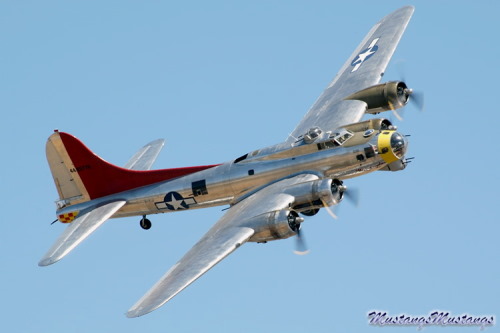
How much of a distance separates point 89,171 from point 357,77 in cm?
1370

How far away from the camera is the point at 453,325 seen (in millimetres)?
38344

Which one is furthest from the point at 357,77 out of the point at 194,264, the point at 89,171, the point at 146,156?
the point at 194,264

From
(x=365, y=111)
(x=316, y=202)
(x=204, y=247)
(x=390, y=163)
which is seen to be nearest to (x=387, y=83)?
(x=365, y=111)

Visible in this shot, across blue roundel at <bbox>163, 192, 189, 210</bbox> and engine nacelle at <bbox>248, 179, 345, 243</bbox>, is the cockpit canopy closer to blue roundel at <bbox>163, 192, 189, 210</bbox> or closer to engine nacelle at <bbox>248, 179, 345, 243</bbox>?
engine nacelle at <bbox>248, 179, 345, 243</bbox>

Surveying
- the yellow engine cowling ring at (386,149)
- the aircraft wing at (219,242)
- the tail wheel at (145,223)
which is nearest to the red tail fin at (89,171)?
the tail wheel at (145,223)

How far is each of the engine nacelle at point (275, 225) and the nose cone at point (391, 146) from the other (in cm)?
500

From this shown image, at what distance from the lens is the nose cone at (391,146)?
4328cm

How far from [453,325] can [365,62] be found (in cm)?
1794

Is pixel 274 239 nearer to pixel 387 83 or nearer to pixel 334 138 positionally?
pixel 334 138

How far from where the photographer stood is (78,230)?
4488 centimetres

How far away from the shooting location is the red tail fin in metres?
47.8

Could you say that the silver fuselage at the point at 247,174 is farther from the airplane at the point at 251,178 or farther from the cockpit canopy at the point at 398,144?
the cockpit canopy at the point at 398,144

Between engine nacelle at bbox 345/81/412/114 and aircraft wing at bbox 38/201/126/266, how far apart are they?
12115 millimetres

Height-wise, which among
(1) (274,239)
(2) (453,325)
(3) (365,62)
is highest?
(3) (365,62)
